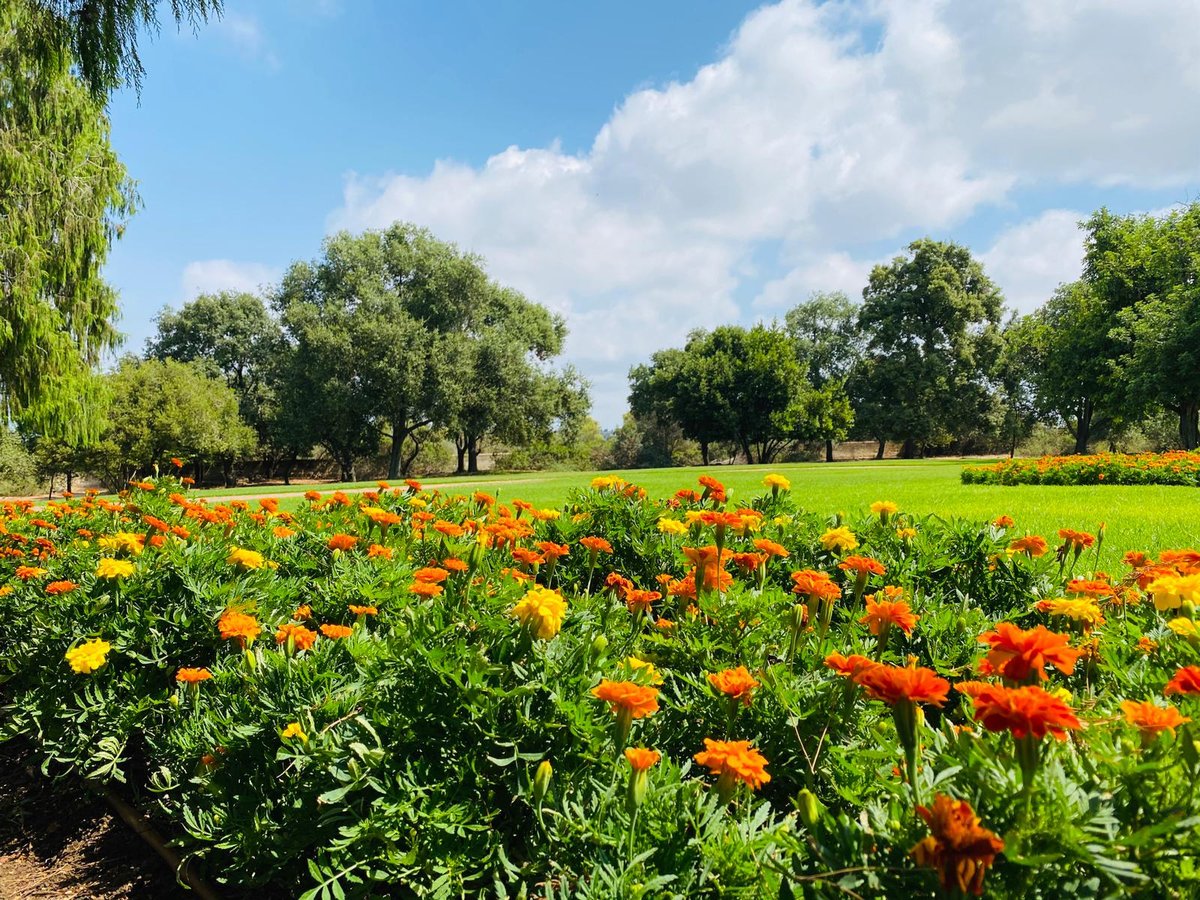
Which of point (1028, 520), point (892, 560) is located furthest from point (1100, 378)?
point (892, 560)

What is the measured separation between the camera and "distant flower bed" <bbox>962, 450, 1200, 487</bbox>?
1043cm

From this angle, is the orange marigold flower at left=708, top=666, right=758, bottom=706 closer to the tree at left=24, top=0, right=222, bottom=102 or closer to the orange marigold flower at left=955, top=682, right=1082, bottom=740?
the orange marigold flower at left=955, top=682, right=1082, bottom=740

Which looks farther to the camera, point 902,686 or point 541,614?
point 541,614

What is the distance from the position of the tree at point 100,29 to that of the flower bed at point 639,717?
9.47ft

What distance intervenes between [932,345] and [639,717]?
38.7m

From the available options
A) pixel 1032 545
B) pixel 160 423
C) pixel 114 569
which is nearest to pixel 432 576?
pixel 114 569

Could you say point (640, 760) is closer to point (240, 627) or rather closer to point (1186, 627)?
point (1186, 627)

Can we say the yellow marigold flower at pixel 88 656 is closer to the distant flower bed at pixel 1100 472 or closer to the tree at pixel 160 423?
the distant flower bed at pixel 1100 472

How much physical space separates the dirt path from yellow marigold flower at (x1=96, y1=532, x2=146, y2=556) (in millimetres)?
923

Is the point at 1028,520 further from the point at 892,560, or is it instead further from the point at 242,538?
the point at 242,538

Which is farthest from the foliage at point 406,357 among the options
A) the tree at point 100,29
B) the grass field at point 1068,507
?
the tree at point 100,29

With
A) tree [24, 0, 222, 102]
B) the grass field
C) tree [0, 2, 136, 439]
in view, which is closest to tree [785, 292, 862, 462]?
the grass field

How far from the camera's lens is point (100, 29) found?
372cm

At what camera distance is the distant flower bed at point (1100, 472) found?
1043 cm
